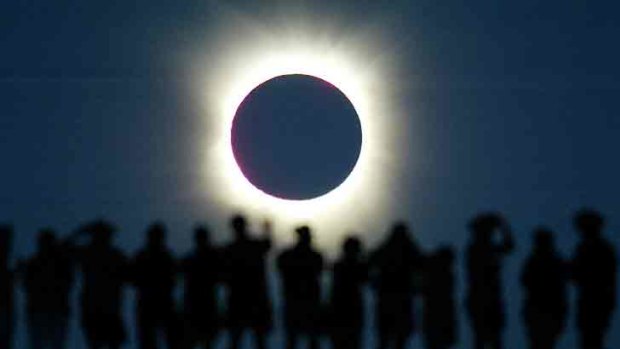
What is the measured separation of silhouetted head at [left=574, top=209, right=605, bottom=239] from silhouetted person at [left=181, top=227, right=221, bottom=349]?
4.47 metres

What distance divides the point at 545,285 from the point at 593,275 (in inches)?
22.8

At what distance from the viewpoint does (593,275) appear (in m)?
11.9

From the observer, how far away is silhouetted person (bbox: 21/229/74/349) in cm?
1236

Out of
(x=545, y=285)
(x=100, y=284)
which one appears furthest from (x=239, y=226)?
(x=545, y=285)

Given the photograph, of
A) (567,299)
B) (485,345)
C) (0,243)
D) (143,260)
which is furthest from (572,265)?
(0,243)

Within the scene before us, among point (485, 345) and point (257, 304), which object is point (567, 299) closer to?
point (485, 345)

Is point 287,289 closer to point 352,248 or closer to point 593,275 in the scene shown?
point 352,248

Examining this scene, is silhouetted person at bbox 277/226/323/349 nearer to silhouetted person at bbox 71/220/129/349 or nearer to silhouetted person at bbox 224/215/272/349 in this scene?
silhouetted person at bbox 224/215/272/349

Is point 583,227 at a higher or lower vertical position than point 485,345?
higher

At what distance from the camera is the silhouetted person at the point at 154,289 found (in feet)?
40.3

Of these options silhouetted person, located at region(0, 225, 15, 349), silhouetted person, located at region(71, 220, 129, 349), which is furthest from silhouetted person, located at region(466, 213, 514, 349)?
silhouetted person, located at region(0, 225, 15, 349)

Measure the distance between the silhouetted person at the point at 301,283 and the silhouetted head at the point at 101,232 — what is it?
215 cm

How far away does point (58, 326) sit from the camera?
1255 cm

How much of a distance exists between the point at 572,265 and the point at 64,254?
6279 mm
